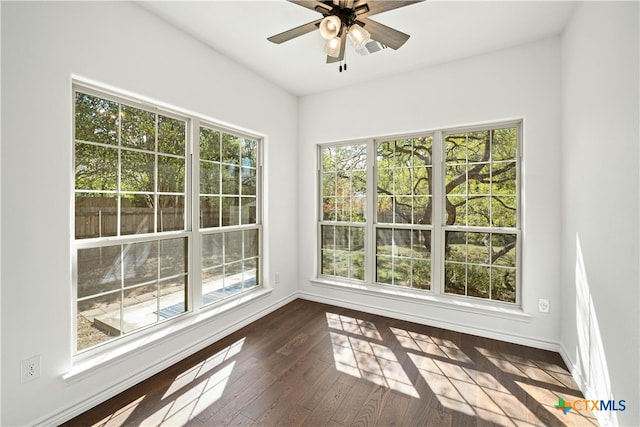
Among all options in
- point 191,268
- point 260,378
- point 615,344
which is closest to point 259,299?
point 191,268

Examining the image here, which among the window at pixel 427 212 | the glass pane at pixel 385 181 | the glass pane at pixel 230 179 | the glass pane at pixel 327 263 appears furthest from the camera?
the glass pane at pixel 327 263

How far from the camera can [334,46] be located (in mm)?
1995

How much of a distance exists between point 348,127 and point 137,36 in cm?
230

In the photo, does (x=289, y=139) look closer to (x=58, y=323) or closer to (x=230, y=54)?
(x=230, y=54)

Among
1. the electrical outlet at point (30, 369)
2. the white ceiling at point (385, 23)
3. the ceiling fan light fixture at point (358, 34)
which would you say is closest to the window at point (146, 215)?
the electrical outlet at point (30, 369)

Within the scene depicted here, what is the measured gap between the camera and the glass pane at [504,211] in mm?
2848

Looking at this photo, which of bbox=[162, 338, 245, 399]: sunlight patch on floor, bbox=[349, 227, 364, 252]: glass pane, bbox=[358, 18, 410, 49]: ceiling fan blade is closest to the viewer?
bbox=[358, 18, 410, 49]: ceiling fan blade

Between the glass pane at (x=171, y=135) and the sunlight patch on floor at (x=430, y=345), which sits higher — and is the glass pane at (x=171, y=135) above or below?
above

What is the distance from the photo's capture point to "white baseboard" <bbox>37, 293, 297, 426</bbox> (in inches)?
69.0

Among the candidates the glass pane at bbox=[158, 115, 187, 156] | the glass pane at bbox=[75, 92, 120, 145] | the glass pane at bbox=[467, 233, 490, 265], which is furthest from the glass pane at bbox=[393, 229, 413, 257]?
the glass pane at bbox=[75, 92, 120, 145]

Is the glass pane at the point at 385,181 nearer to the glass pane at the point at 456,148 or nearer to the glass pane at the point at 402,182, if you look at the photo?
the glass pane at the point at 402,182

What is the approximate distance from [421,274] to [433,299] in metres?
0.31

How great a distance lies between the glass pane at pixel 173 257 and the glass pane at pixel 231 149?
3.23ft

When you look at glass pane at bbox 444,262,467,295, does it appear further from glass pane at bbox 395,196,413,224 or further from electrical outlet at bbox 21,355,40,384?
electrical outlet at bbox 21,355,40,384
